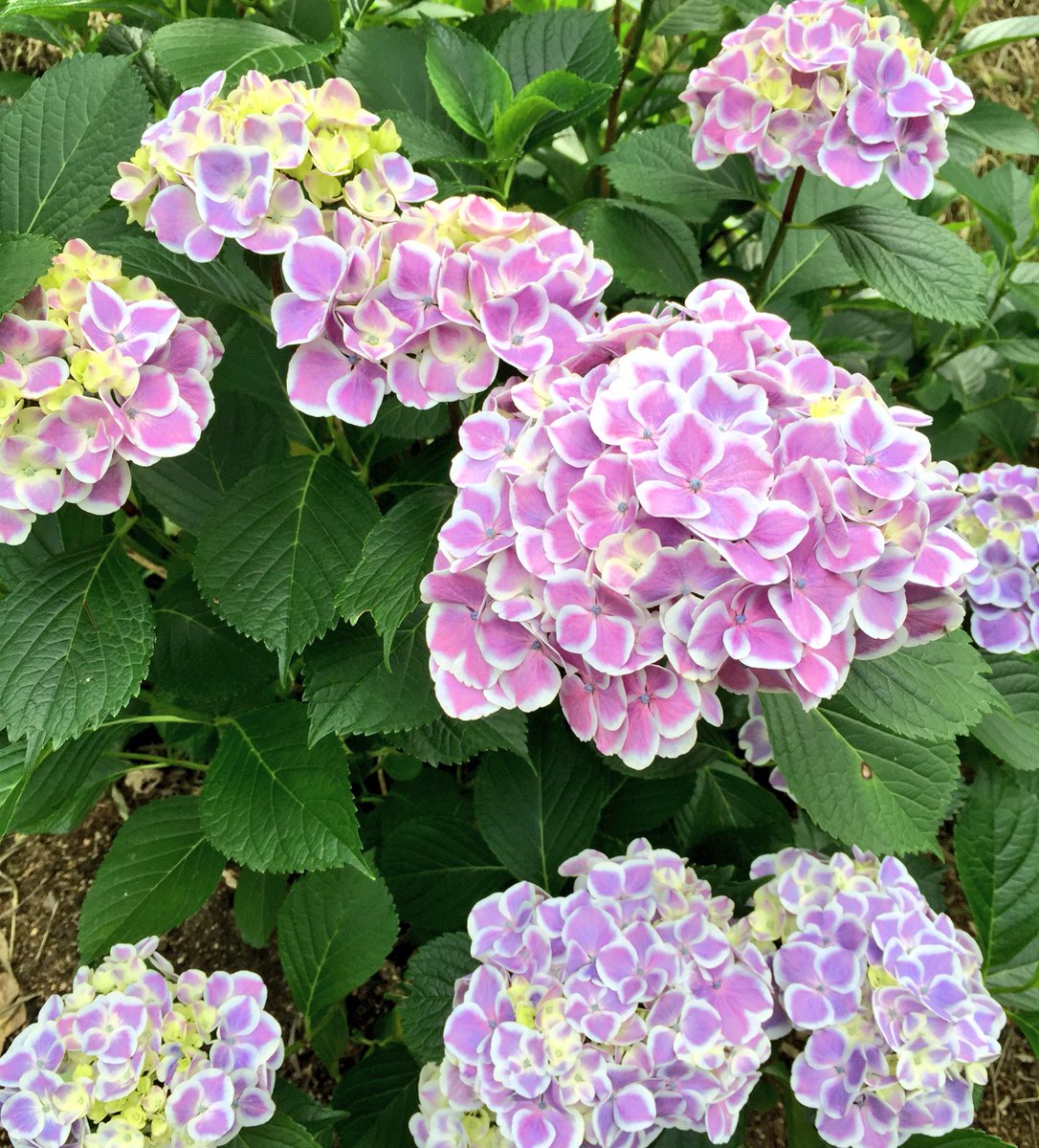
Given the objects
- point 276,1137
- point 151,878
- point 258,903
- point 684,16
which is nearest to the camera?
point 276,1137

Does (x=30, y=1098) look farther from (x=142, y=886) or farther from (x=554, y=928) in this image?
(x=554, y=928)

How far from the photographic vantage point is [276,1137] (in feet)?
3.72

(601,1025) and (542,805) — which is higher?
(601,1025)

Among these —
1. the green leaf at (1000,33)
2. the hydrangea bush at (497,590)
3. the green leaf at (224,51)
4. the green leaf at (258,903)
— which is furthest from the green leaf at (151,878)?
the green leaf at (1000,33)

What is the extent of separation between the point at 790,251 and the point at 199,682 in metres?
1.22

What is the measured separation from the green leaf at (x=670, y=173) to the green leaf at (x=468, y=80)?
286mm

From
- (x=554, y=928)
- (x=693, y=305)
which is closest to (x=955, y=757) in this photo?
(x=554, y=928)

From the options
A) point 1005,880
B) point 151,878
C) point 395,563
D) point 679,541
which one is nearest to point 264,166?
point 395,563

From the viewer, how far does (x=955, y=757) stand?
48.7 inches

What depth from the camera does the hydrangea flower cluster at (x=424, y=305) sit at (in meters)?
0.89

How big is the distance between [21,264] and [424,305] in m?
0.41

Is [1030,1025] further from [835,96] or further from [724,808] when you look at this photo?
[835,96]

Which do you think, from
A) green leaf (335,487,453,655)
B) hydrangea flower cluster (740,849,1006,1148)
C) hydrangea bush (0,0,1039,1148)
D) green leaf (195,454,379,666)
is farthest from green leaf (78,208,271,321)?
hydrangea flower cluster (740,849,1006,1148)

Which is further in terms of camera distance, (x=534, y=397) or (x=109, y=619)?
(x=109, y=619)
